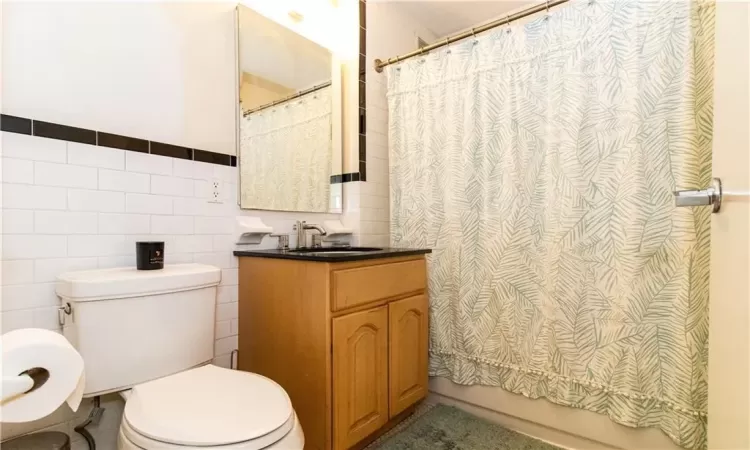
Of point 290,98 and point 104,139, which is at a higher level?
point 290,98

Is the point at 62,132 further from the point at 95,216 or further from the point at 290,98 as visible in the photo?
the point at 290,98

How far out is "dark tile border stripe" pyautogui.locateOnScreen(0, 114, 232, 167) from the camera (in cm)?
109

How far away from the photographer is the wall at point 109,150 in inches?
43.0

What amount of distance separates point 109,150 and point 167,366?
742 millimetres

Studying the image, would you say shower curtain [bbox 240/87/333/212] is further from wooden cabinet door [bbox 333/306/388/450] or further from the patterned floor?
the patterned floor

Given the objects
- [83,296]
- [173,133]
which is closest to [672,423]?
[83,296]

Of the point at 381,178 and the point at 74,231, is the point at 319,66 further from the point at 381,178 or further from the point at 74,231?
the point at 74,231

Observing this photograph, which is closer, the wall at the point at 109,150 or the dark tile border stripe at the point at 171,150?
the wall at the point at 109,150

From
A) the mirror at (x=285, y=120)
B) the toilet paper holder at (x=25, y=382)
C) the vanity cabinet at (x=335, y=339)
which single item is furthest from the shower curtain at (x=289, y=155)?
the toilet paper holder at (x=25, y=382)

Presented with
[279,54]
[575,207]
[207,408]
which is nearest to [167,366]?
[207,408]

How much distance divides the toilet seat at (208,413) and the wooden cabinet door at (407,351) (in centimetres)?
65

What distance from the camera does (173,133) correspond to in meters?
1.42

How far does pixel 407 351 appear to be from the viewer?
1694mm

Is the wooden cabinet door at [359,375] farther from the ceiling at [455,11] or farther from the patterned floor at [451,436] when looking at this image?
the ceiling at [455,11]
